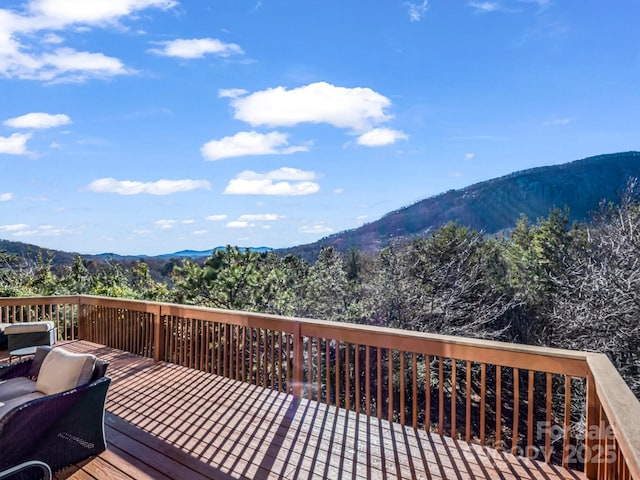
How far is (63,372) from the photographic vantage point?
281 centimetres

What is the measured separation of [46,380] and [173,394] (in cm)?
129

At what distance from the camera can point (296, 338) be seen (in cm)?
370

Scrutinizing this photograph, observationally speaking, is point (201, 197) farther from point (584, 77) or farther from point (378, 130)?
point (584, 77)

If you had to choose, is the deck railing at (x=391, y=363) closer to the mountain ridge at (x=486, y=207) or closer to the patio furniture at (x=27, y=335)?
the patio furniture at (x=27, y=335)

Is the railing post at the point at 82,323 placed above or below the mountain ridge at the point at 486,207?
below

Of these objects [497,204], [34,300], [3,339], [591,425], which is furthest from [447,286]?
[497,204]

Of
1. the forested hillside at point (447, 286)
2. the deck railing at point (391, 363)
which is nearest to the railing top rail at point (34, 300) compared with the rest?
the deck railing at point (391, 363)

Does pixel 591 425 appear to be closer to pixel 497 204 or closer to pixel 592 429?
pixel 592 429

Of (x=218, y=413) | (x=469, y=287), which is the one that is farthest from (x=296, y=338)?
(x=469, y=287)

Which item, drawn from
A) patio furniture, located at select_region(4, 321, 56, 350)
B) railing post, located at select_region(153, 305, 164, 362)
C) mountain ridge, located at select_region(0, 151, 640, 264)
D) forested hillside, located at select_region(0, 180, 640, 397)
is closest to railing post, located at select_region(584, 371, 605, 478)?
railing post, located at select_region(153, 305, 164, 362)

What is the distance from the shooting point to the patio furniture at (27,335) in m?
5.14

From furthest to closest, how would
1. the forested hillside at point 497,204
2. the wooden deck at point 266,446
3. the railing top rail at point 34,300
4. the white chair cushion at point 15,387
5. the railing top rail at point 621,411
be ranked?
the forested hillside at point 497,204
the railing top rail at point 34,300
the white chair cushion at point 15,387
the wooden deck at point 266,446
the railing top rail at point 621,411

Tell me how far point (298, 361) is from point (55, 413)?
197 cm

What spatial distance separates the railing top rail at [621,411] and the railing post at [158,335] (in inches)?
186
